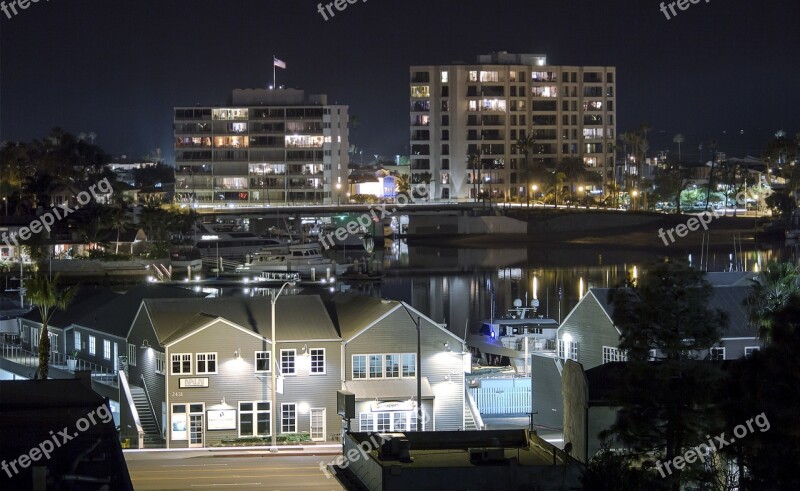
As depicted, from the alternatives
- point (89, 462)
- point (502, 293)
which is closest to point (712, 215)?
point (502, 293)

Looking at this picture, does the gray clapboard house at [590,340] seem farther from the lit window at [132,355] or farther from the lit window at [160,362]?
the lit window at [132,355]

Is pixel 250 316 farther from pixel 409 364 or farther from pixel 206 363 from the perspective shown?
pixel 409 364

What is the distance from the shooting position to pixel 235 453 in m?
24.4

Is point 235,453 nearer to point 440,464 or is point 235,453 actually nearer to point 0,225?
point 440,464

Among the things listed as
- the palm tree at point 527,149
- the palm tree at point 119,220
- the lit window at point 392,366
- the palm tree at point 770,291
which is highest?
the palm tree at point 527,149

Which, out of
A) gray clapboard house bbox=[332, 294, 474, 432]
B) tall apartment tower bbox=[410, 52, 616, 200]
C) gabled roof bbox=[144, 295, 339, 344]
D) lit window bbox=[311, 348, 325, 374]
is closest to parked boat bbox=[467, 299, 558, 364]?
gray clapboard house bbox=[332, 294, 474, 432]

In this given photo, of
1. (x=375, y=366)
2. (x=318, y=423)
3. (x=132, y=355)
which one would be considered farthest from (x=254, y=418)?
(x=132, y=355)

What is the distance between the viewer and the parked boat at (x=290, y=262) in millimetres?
82562

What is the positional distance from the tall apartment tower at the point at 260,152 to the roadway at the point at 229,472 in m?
104

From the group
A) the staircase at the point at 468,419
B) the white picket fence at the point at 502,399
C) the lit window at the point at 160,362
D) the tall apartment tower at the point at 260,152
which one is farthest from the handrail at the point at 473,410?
the tall apartment tower at the point at 260,152

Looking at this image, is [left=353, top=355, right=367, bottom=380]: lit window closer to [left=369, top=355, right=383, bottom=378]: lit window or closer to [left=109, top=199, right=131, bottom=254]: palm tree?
[left=369, top=355, right=383, bottom=378]: lit window

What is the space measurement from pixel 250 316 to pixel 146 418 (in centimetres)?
341

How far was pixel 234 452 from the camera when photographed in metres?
24.6

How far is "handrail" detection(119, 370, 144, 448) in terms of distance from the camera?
27.0 meters
